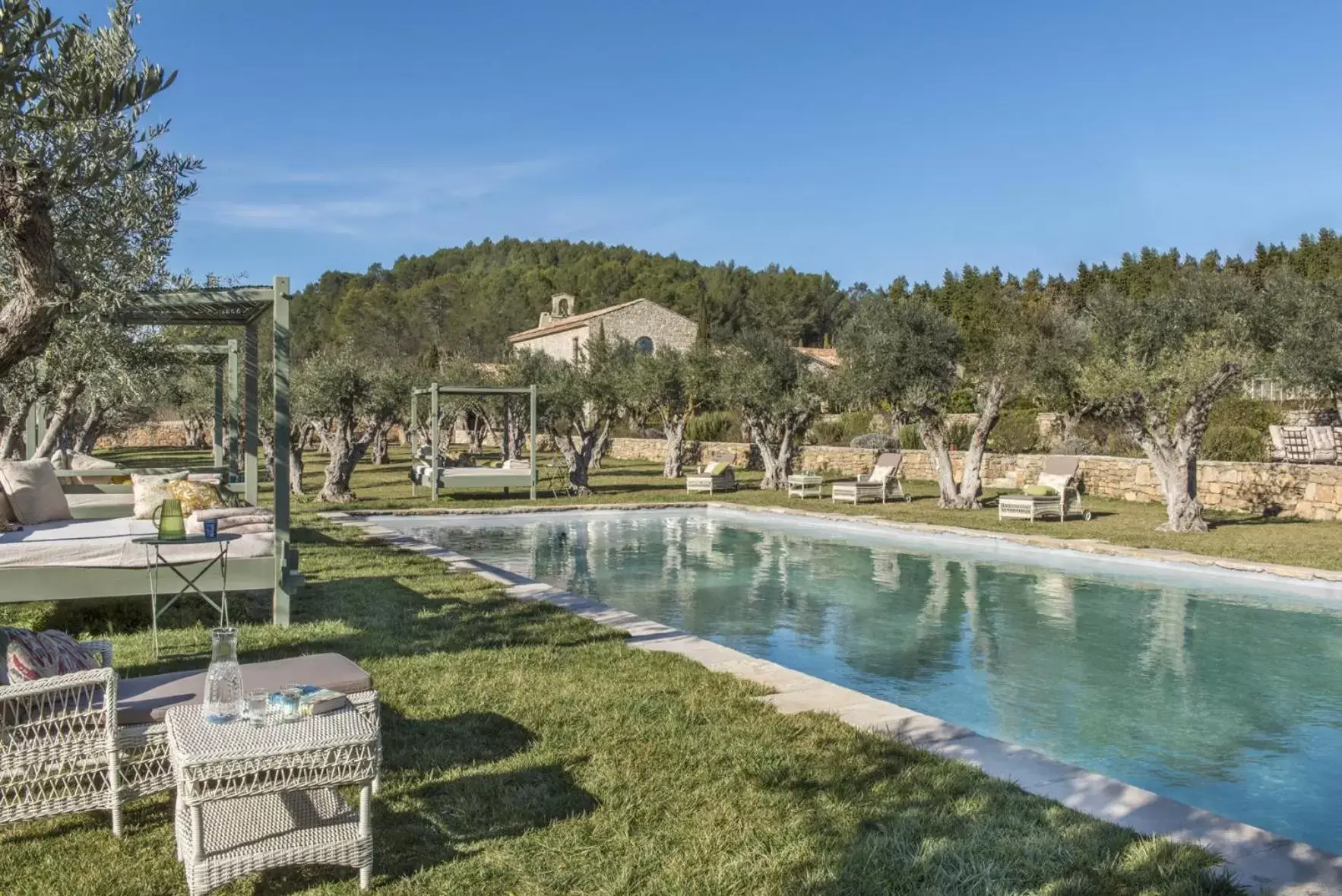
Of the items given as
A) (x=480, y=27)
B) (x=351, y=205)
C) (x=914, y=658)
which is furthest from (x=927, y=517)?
(x=351, y=205)

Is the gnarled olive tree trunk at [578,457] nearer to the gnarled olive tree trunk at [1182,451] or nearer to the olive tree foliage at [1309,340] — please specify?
the gnarled olive tree trunk at [1182,451]

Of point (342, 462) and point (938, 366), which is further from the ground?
point (938, 366)

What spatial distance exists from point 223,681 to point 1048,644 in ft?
23.3

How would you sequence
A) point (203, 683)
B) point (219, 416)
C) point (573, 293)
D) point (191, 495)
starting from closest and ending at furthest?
point (203, 683), point (191, 495), point (219, 416), point (573, 293)

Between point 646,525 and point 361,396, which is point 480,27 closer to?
point 361,396

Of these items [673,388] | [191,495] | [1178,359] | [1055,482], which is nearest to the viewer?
[191,495]

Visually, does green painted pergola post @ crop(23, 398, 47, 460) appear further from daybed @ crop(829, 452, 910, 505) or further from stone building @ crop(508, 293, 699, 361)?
stone building @ crop(508, 293, 699, 361)

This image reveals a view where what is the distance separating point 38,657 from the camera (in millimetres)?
3846

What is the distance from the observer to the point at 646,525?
16.6 meters

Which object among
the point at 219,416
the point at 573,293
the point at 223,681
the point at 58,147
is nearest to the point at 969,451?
the point at 219,416

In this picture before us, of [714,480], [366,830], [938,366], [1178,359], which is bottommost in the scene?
[366,830]

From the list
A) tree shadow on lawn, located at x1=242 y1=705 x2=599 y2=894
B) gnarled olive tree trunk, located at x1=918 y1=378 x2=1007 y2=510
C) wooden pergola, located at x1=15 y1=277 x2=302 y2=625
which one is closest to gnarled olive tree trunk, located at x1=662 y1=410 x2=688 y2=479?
gnarled olive tree trunk, located at x1=918 y1=378 x2=1007 y2=510

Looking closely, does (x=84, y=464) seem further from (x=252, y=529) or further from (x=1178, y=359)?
(x=1178, y=359)

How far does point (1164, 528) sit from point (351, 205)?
1979 centimetres
